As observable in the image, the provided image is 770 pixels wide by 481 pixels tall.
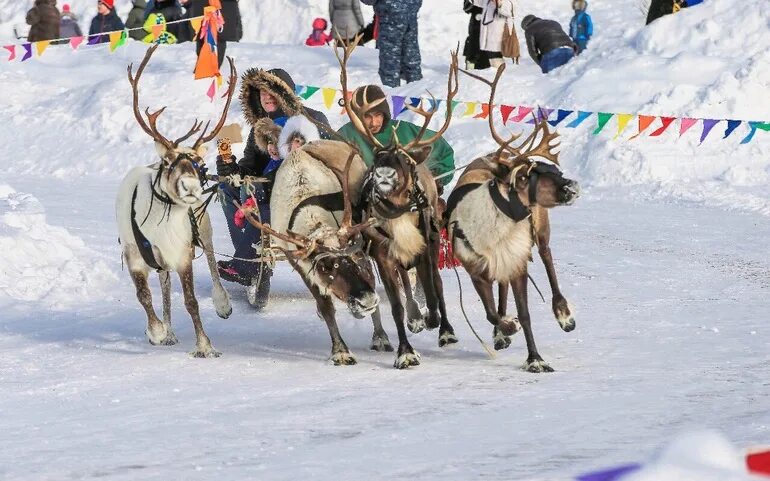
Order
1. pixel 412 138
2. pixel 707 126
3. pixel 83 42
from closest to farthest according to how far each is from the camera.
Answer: pixel 412 138, pixel 707 126, pixel 83 42

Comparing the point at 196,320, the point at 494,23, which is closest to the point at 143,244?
the point at 196,320

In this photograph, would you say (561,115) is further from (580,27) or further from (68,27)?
(68,27)

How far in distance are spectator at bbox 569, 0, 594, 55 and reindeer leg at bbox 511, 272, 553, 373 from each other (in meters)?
12.7

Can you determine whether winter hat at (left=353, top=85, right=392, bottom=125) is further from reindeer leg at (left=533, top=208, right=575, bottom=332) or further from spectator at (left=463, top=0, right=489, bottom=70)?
spectator at (left=463, top=0, right=489, bottom=70)

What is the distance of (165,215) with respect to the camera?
8281 millimetres

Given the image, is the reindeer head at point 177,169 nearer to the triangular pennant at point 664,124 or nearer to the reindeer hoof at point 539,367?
the reindeer hoof at point 539,367

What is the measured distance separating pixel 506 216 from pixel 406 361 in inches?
39.4

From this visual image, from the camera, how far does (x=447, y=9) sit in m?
25.7

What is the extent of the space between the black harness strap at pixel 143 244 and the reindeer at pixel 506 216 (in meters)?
1.97

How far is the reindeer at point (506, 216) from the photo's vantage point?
736 cm

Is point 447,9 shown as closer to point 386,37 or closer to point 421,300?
point 386,37

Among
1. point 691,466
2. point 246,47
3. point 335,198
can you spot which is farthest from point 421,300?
point 246,47

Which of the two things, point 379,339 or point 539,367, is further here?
point 379,339

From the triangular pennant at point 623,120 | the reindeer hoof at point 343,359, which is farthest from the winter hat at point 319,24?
the reindeer hoof at point 343,359
